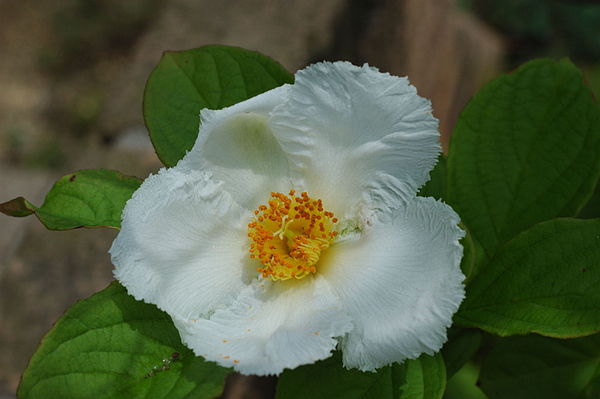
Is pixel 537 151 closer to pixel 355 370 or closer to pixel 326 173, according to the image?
pixel 326 173

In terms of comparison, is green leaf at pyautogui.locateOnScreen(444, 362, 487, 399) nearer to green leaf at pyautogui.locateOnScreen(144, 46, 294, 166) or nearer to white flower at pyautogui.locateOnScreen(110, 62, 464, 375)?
white flower at pyautogui.locateOnScreen(110, 62, 464, 375)

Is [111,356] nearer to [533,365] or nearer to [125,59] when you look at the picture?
[533,365]

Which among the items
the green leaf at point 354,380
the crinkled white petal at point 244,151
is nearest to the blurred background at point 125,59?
the crinkled white petal at point 244,151

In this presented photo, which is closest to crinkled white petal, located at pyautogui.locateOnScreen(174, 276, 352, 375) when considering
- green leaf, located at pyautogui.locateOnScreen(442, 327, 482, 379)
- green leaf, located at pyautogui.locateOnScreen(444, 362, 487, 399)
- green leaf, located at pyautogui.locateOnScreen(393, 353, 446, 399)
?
green leaf, located at pyautogui.locateOnScreen(393, 353, 446, 399)

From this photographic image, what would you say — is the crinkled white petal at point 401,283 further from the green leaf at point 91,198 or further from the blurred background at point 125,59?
the blurred background at point 125,59

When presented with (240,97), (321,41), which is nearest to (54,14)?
(321,41)

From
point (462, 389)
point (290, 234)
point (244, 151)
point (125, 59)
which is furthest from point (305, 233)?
point (125, 59)
